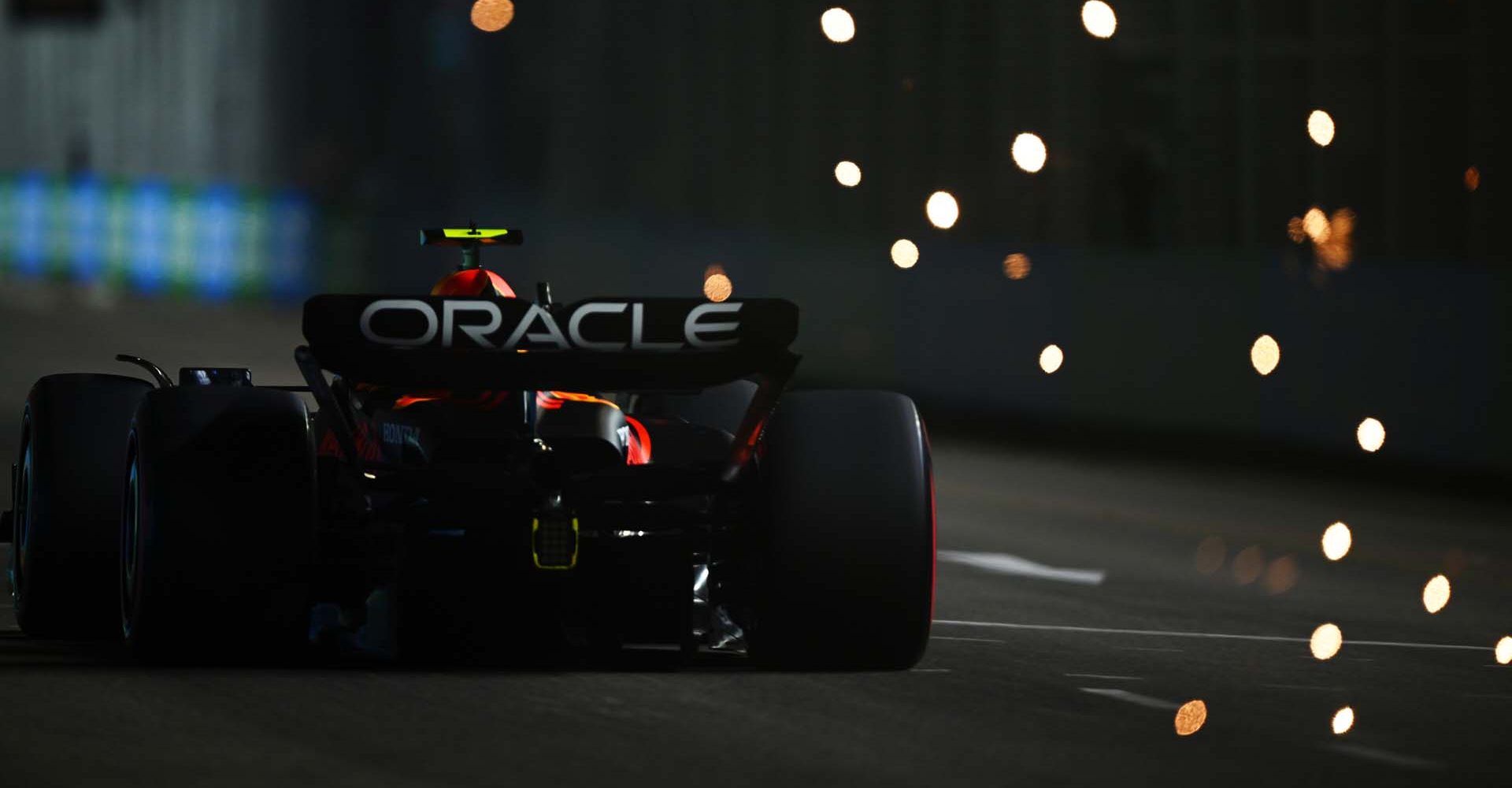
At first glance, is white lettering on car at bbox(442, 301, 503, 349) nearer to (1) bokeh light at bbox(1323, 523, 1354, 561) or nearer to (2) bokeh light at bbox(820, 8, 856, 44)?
(1) bokeh light at bbox(1323, 523, 1354, 561)

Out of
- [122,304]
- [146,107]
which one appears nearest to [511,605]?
[122,304]

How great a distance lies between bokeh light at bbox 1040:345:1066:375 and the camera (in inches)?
936

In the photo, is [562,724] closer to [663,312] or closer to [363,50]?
[663,312]

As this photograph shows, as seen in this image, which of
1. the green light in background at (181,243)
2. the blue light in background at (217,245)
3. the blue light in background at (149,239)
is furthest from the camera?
the blue light in background at (149,239)

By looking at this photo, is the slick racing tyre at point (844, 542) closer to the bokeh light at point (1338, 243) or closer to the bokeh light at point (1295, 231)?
the bokeh light at point (1338, 243)

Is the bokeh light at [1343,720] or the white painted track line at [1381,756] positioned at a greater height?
the white painted track line at [1381,756]

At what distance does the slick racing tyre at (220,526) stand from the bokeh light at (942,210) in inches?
687

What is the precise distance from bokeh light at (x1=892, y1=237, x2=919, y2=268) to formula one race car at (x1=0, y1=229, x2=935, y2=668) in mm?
17104

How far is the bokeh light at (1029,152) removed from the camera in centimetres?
2539

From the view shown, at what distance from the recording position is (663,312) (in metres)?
9.37

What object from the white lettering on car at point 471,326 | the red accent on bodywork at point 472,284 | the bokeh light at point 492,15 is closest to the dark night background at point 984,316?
the bokeh light at point 492,15

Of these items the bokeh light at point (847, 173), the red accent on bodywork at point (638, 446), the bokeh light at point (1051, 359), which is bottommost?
the bokeh light at point (1051, 359)

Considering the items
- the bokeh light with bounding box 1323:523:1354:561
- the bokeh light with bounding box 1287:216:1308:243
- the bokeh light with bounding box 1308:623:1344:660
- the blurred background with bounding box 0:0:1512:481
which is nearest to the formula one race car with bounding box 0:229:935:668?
the bokeh light with bounding box 1308:623:1344:660

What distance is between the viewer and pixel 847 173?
28594mm
